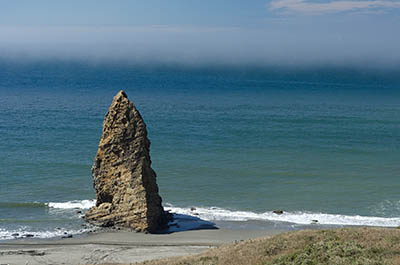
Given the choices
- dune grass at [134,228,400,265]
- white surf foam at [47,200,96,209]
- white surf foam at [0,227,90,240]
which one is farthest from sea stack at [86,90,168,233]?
dune grass at [134,228,400,265]

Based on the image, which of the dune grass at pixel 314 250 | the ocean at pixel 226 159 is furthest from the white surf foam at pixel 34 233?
the dune grass at pixel 314 250

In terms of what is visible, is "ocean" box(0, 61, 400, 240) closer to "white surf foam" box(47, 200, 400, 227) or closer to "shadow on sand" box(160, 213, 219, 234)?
"white surf foam" box(47, 200, 400, 227)

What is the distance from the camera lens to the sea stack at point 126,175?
33688 millimetres

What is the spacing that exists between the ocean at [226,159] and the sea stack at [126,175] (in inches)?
115

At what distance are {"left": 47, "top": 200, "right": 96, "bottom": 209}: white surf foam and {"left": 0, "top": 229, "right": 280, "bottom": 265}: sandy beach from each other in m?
6.67

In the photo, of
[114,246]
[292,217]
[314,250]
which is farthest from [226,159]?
[314,250]

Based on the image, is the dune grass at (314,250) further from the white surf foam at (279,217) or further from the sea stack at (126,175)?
the white surf foam at (279,217)

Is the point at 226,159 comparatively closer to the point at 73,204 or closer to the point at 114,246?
the point at 73,204

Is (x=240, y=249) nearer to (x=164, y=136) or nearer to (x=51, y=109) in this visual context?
(x=164, y=136)

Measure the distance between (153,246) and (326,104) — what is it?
7436 centimetres

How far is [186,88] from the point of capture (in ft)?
428

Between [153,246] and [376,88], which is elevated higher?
[376,88]

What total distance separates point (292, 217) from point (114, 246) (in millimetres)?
13609

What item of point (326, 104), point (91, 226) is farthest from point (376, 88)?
point (91, 226)
